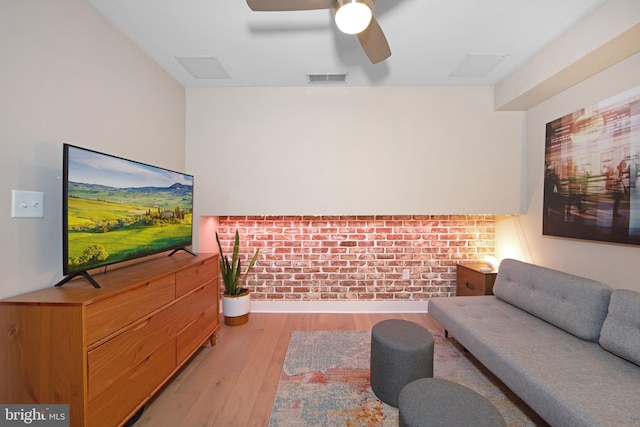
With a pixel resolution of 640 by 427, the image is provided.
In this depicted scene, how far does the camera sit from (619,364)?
54.3 inches

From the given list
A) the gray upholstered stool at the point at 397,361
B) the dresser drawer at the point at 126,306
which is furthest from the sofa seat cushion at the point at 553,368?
the dresser drawer at the point at 126,306

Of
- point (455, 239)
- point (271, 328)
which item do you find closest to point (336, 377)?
point (271, 328)

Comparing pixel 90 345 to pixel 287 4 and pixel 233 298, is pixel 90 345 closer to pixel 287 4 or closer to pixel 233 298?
pixel 233 298

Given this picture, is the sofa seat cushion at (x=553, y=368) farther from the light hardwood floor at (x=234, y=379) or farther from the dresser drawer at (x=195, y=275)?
the dresser drawer at (x=195, y=275)

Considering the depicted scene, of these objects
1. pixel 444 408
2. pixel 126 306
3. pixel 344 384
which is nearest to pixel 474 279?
pixel 344 384

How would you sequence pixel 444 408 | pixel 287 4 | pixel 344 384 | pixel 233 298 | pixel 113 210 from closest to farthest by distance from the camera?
1. pixel 444 408
2. pixel 287 4
3. pixel 113 210
4. pixel 344 384
5. pixel 233 298

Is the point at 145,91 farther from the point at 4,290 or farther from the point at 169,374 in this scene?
the point at 169,374

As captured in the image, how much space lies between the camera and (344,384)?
1.81 meters

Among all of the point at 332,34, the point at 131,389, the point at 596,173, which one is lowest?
the point at 131,389

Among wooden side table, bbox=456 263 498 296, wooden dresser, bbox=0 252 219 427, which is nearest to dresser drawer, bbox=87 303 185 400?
wooden dresser, bbox=0 252 219 427

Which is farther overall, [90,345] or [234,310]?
[234,310]

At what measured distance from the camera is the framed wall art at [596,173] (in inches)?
66.9

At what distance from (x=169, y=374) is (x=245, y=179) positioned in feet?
5.93

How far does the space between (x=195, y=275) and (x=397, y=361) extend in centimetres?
162
